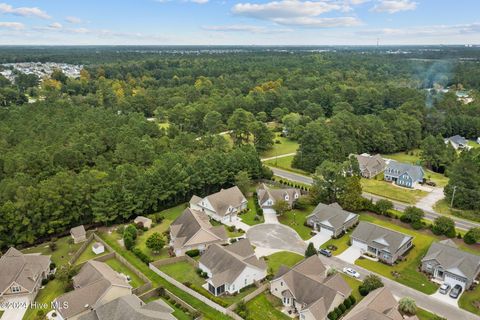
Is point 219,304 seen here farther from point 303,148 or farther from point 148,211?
point 303,148

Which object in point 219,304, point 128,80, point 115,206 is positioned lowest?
point 219,304

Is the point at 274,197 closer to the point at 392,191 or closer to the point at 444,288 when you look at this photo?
the point at 392,191

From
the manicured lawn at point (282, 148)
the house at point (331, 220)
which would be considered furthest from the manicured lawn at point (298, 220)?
the manicured lawn at point (282, 148)

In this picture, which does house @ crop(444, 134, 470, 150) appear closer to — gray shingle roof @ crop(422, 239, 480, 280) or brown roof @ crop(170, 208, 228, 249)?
gray shingle roof @ crop(422, 239, 480, 280)

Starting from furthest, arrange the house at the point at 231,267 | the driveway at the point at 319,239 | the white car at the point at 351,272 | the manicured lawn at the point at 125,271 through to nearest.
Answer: the driveway at the point at 319,239 → the white car at the point at 351,272 → the manicured lawn at the point at 125,271 → the house at the point at 231,267

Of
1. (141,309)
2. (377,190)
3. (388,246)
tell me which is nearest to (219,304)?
(141,309)

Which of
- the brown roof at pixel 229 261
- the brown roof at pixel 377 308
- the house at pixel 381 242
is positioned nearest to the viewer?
the brown roof at pixel 377 308

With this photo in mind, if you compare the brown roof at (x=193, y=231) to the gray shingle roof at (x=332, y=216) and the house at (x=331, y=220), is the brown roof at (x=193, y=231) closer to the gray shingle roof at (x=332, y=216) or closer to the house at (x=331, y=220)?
the house at (x=331, y=220)
